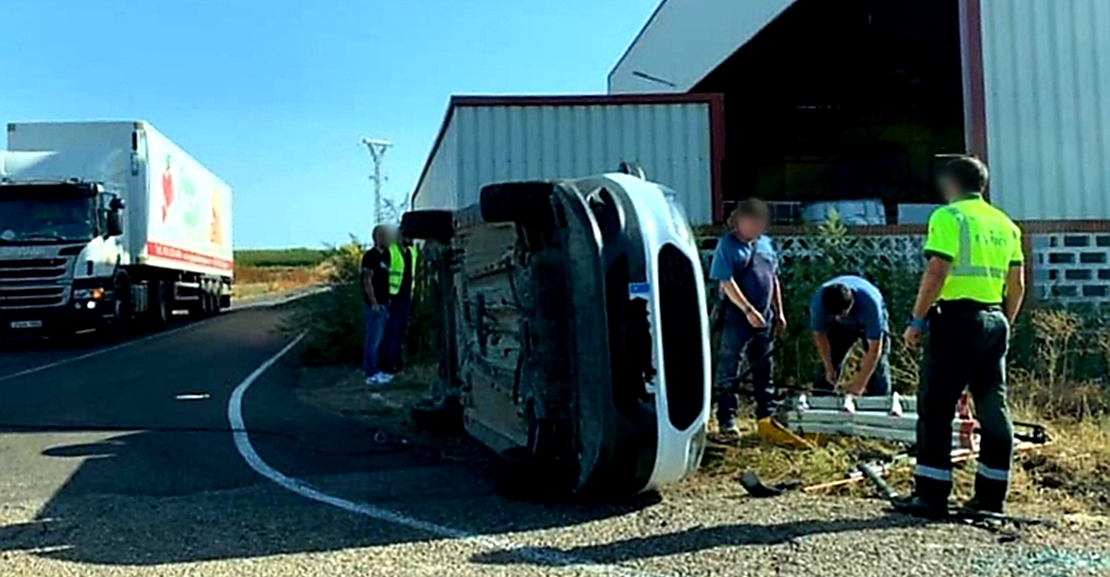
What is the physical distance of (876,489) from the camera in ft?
21.2

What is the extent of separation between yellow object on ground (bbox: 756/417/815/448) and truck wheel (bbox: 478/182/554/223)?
7.71 feet

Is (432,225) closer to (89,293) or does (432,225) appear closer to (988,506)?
(988,506)

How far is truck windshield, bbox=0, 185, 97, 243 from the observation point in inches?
781

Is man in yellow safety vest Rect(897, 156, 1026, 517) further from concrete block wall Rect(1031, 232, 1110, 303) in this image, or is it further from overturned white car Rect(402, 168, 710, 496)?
concrete block wall Rect(1031, 232, 1110, 303)

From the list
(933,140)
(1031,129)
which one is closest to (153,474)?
(1031,129)

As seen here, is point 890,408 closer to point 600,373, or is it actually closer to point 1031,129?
point 600,373

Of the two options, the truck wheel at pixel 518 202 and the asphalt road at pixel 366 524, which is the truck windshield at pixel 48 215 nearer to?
the asphalt road at pixel 366 524

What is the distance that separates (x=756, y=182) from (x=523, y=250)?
21152mm

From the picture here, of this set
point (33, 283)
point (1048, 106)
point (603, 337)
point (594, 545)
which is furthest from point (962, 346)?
point (33, 283)

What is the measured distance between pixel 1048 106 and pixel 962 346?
8.73 metres

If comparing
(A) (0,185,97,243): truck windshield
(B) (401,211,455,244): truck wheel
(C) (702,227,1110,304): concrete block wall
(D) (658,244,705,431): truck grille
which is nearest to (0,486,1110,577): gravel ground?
(D) (658,244,705,431): truck grille

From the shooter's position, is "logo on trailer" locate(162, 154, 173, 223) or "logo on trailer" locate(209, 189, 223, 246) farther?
"logo on trailer" locate(209, 189, 223, 246)

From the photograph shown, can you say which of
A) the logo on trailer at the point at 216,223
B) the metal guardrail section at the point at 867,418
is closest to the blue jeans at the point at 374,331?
the metal guardrail section at the point at 867,418

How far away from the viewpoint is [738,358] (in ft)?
26.8
